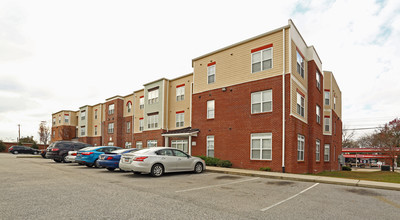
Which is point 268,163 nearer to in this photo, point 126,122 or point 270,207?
point 270,207

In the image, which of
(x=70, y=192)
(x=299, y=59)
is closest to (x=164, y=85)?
(x=299, y=59)

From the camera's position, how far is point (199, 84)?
22938 millimetres

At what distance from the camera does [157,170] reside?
41.5ft

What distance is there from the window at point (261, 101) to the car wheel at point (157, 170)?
852 cm

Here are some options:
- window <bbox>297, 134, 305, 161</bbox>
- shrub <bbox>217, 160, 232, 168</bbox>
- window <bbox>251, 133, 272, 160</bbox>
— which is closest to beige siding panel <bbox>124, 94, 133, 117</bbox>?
shrub <bbox>217, 160, 232, 168</bbox>

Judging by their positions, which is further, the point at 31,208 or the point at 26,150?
the point at 26,150

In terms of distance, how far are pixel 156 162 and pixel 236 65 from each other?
10.8 meters

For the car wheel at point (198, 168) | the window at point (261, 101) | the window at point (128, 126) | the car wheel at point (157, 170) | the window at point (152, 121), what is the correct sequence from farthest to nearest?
the window at point (128, 126)
the window at point (152, 121)
the window at point (261, 101)
the car wheel at point (198, 168)
the car wheel at point (157, 170)

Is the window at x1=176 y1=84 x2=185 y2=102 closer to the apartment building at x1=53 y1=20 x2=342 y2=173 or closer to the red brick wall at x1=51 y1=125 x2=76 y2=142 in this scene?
the apartment building at x1=53 y1=20 x2=342 y2=173

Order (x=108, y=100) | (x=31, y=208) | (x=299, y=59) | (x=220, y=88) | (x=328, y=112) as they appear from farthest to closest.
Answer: (x=108, y=100), (x=328, y=112), (x=220, y=88), (x=299, y=59), (x=31, y=208)

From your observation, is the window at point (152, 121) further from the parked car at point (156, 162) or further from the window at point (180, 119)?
the parked car at point (156, 162)

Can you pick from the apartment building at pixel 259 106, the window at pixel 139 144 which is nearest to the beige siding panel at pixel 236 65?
the apartment building at pixel 259 106

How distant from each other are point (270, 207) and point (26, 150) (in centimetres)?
4710

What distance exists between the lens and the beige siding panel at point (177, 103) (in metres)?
27.2
